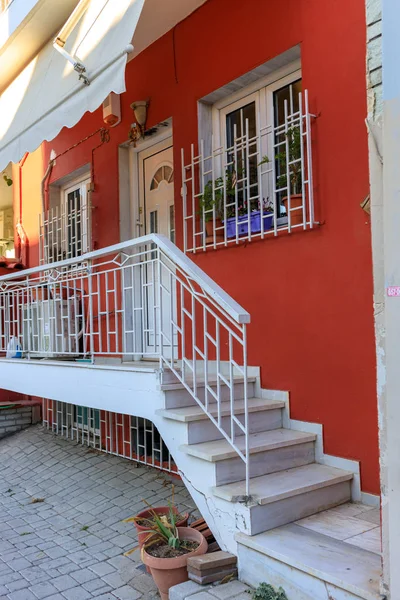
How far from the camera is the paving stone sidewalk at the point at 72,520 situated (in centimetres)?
316

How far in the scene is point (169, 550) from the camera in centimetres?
295

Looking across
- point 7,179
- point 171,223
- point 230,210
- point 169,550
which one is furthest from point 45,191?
point 169,550

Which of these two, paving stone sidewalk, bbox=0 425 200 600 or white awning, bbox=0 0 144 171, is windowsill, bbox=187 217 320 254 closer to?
white awning, bbox=0 0 144 171

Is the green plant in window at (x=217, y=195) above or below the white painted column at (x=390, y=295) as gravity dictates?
above

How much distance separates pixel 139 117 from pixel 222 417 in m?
3.52

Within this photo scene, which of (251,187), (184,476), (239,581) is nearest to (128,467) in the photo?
(184,476)

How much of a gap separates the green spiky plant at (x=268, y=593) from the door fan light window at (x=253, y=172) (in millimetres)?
2337

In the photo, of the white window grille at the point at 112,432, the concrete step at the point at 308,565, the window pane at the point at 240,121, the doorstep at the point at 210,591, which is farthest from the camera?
the white window grille at the point at 112,432

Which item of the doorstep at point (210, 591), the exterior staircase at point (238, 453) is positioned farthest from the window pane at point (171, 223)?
the doorstep at point (210, 591)

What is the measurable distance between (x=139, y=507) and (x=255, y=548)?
6.10 feet

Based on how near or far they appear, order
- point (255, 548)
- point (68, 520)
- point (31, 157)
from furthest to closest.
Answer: point (31, 157)
point (68, 520)
point (255, 548)

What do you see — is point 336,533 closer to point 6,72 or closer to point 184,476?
point 184,476

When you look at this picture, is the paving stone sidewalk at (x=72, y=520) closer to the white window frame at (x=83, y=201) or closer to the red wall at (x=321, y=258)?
the red wall at (x=321, y=258)

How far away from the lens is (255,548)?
2.68m
